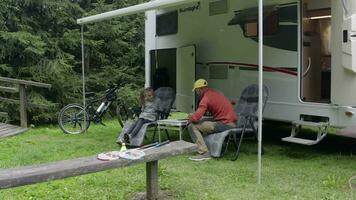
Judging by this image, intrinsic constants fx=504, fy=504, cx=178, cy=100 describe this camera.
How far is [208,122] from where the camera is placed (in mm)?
6586

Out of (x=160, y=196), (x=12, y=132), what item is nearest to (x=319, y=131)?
(x=160, y=196)

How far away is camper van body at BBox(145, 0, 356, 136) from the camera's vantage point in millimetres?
5918

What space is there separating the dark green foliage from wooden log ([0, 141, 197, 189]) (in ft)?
20.2

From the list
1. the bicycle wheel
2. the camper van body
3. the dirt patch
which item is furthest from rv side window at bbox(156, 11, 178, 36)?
the dirt patch

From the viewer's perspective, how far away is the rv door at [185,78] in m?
8.40

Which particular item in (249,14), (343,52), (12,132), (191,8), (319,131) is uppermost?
(191,8)

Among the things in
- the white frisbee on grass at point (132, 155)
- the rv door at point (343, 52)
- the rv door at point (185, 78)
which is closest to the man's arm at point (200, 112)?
the rv door at point (343, 52)

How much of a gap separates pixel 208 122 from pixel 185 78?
7.31ft

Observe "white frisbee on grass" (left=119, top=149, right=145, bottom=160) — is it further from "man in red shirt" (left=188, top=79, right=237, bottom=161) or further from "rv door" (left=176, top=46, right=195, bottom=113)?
"rv door" (left=176, top=46, right=195, bottom=113)

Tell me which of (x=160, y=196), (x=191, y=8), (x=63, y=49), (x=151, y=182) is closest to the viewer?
(x=151, y=182)

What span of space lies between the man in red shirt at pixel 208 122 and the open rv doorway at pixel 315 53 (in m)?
1.04

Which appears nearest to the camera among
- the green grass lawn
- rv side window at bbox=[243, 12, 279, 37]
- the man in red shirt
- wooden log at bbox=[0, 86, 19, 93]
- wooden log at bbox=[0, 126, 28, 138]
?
the green grass lawn

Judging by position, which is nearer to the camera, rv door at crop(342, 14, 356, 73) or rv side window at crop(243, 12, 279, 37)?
rv door at crop(342, 14, 356, 73)

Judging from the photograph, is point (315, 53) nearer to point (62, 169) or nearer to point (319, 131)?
point (319, 131)
